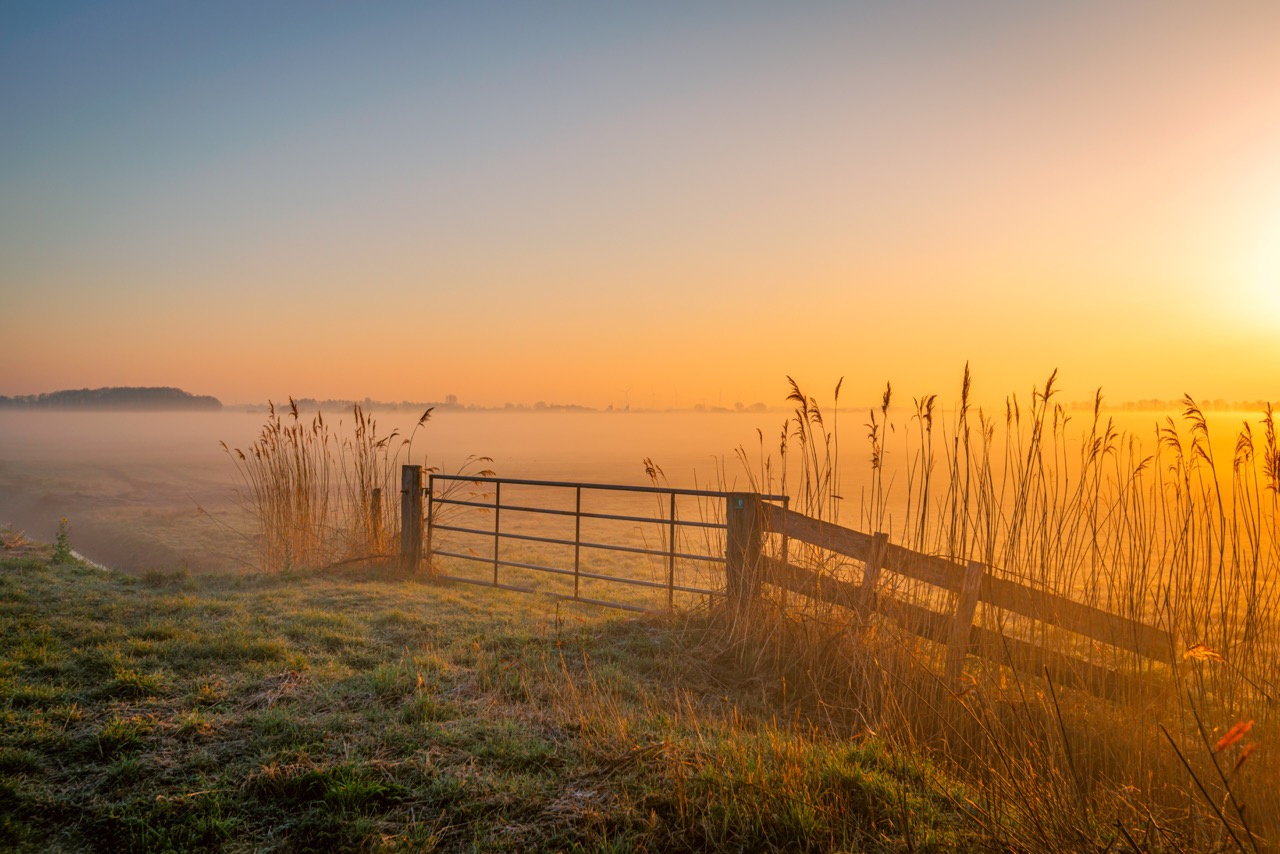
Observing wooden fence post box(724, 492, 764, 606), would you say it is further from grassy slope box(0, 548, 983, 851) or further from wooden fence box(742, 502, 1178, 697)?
grassy slope box(0, 548, 983, 851)

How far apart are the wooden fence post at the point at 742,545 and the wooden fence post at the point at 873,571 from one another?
946 millimetres

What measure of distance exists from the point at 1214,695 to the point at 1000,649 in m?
0.99

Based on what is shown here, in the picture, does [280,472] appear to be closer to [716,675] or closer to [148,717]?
[148,717]

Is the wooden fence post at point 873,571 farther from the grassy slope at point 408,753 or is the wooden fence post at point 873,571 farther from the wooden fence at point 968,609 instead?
the grassy slope at point 408,753

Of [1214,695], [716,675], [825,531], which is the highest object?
[825,531]

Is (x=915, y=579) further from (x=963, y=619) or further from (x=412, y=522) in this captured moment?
(x=412, y=522)

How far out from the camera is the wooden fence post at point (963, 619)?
436 cm

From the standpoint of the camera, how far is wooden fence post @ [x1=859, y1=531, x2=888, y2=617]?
5027 mm

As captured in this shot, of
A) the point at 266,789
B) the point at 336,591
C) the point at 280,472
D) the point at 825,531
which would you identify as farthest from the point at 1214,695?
the point at 280,472

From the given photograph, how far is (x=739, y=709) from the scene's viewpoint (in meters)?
4.62

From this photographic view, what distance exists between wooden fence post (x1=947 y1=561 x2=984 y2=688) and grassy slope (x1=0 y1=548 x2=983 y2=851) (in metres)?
0.98

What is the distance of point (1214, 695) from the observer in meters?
3.78

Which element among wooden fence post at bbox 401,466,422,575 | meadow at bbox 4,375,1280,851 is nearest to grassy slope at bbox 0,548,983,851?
meadow at bbox 4,375,1280,851

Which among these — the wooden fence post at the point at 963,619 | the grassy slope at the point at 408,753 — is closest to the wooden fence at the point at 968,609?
the wooden fence post at the point at 963,619
